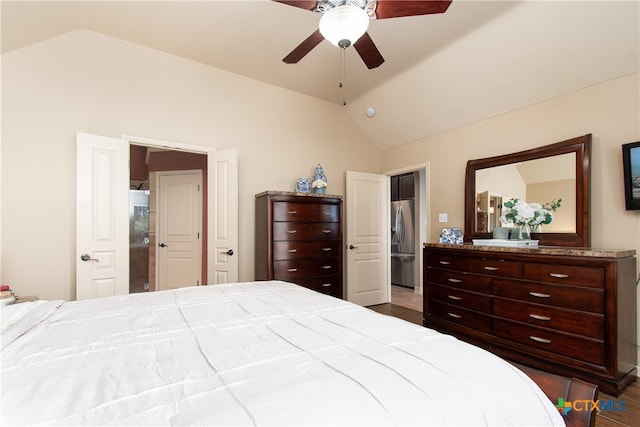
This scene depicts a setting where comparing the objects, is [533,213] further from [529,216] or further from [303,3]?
[303,3]

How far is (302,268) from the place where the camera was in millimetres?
3473

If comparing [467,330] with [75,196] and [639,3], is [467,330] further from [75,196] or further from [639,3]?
[75,196]

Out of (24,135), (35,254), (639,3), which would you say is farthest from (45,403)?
(639,3)

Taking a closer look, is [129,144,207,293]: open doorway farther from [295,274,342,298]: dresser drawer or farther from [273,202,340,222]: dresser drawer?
[295,274,342,298]: dresser drawer

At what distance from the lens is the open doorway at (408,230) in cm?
565

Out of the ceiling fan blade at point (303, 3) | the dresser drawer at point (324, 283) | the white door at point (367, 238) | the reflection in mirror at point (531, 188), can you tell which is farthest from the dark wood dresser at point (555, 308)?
the ceiling fan blade at point (303, 3)

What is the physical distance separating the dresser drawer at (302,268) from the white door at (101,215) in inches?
59.2

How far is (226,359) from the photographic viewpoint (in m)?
0.90

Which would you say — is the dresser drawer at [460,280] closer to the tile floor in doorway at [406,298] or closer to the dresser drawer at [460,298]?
the dresser drawer at [460,298]

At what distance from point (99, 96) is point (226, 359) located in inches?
125

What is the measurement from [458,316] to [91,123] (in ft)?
13.4

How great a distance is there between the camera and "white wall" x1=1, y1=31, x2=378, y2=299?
2562 mm

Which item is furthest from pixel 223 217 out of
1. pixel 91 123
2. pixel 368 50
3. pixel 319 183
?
pixel 368 50

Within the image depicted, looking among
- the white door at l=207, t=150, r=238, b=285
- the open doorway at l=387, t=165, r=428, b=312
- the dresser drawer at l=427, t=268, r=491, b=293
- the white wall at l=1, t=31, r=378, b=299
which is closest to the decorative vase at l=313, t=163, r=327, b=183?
the white wall at l=1, t=31, r=378, b=299
